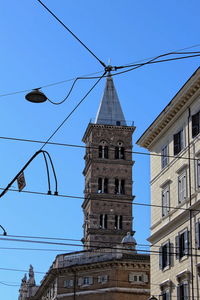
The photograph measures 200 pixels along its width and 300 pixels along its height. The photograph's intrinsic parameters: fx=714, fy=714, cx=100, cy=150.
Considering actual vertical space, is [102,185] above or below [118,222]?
above

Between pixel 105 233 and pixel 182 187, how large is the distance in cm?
5426

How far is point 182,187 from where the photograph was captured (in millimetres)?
34000

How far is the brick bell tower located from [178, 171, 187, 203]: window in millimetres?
52512

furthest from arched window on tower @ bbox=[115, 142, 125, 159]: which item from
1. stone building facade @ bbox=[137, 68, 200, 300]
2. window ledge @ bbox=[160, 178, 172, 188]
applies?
window ledge @ bbox=[160, 178, 172, 188]

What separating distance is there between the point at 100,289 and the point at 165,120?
28.8 m

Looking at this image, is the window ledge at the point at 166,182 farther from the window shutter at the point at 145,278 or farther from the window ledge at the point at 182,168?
the window shutter at the point at 145,278

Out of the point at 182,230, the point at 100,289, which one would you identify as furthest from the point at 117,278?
the point at 182,230

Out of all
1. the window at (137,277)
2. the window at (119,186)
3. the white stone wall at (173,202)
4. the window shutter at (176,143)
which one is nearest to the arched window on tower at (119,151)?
the window at (119,186)

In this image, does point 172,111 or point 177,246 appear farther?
point 172,111

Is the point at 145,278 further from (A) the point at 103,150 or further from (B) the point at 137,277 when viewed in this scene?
(A) the point at 103,150

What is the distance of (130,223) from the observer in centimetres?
8869

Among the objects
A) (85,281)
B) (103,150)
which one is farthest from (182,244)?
(103,150)

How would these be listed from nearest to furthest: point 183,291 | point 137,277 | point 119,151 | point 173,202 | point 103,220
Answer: point 183,291 → point 173,202 → point 137,277 → point 103,220 → point 119,151

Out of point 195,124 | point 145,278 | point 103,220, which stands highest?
point 103,220
